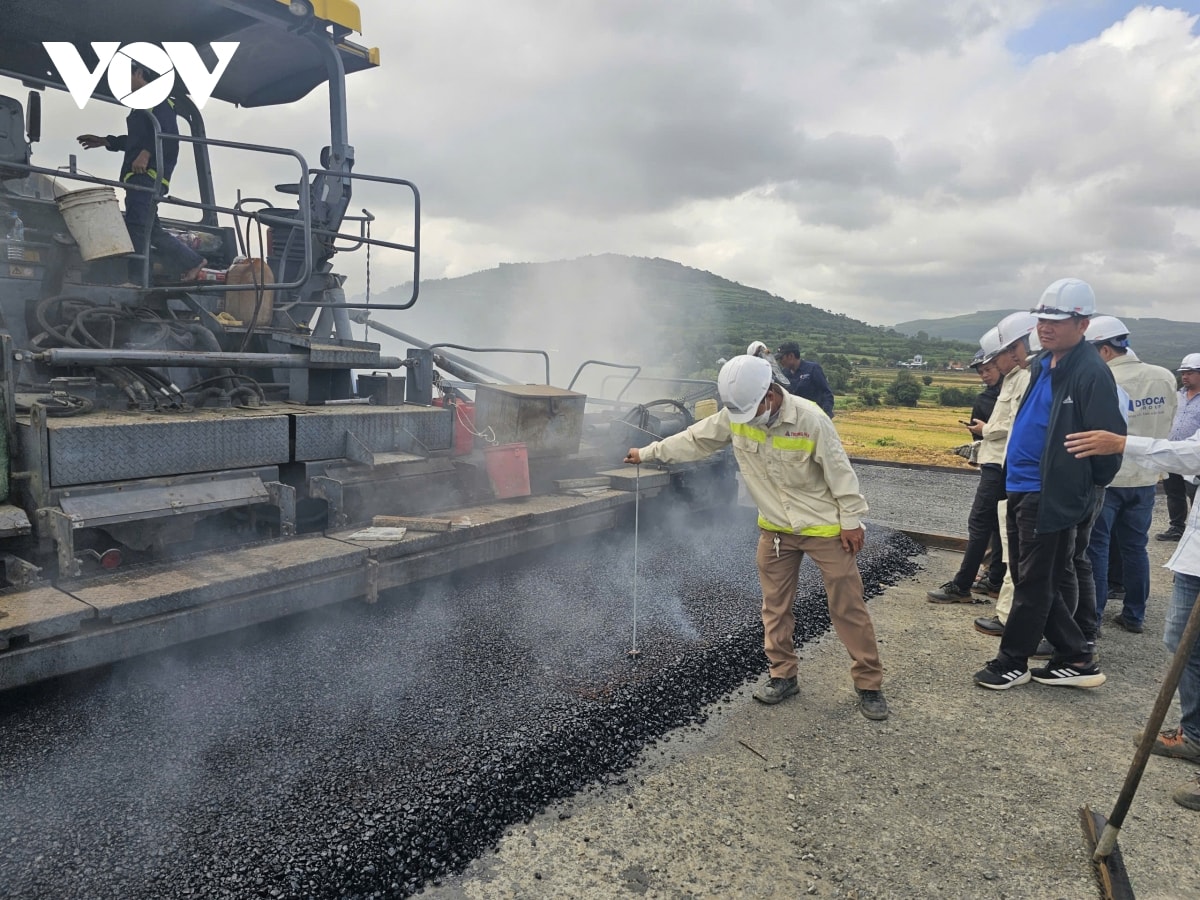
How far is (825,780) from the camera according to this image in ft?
9.80

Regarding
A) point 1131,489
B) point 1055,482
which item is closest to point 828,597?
point 1055,482

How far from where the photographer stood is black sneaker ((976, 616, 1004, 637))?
15.6ft

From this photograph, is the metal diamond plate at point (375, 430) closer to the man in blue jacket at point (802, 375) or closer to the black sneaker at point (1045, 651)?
the man in blue jacket at point (802, 375)

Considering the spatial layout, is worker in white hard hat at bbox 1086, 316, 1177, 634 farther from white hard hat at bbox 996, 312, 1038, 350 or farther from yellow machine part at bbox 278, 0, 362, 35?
yellow machine part at bbox 278, 0, 362, 35

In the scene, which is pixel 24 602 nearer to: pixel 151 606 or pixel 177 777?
pixel 151 606

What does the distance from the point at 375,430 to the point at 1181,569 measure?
4.23 m

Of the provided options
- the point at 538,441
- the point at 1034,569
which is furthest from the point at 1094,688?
the point at 538,441

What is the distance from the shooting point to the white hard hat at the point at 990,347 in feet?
16.9

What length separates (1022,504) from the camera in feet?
13.1

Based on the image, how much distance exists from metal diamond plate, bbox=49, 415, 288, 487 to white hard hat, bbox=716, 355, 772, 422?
8.19 ft

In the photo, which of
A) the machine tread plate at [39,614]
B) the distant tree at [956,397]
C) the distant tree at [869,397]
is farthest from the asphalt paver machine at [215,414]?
the distant tree at [956,397]

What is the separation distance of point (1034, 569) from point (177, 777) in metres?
3.96

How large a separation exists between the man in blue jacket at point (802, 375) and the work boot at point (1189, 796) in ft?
15.1

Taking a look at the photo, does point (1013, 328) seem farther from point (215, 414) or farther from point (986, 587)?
point (215, 414)
